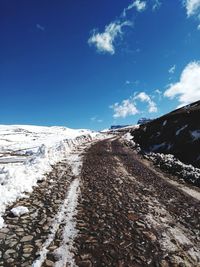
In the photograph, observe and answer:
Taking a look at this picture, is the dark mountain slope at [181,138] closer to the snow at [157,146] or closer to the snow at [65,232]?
the snow at [157,146]

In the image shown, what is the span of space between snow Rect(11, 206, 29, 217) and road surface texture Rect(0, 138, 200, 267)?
17cm

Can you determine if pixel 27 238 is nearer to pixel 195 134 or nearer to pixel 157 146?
pixel 195 134

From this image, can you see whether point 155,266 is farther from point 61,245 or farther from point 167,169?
point 167,169

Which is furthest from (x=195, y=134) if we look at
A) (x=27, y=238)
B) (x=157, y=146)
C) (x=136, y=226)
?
(x=27, y=238)

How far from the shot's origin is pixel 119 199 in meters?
11.5

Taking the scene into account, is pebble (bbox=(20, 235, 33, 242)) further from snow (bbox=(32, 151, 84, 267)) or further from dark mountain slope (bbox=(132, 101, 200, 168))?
dark mountain slope (bbox=(132, 101, 200, 168))

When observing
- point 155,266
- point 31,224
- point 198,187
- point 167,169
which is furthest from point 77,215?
point 167,169

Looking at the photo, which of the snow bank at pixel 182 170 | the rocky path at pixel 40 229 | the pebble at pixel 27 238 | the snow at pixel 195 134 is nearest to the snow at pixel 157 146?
the snow at pixel 195 134

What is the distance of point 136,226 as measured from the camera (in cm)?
842

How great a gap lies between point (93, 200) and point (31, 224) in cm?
344

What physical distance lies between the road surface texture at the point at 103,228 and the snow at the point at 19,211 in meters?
0.17

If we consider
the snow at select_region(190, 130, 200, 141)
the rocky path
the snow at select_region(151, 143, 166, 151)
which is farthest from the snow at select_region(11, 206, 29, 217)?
the snow at select_region(151, 143, 166, 151)

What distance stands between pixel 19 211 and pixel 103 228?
3359 mm

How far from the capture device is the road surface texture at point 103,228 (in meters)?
6.40
